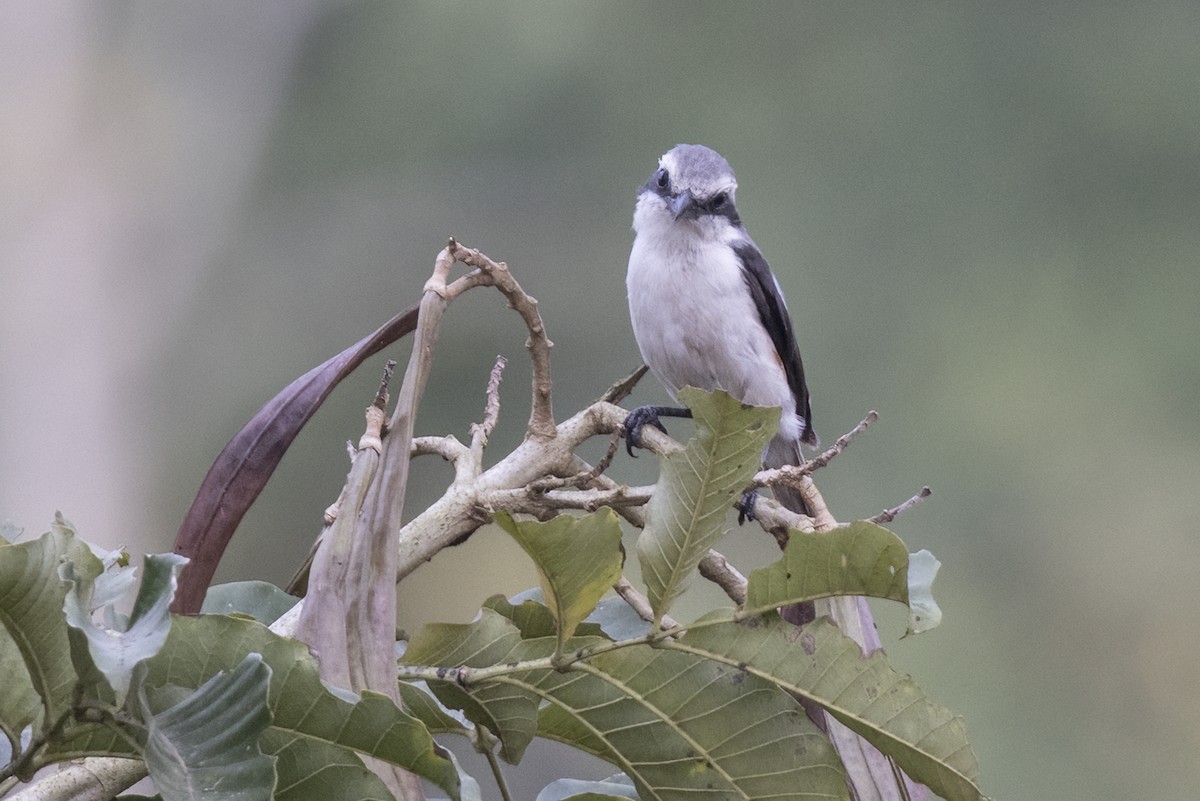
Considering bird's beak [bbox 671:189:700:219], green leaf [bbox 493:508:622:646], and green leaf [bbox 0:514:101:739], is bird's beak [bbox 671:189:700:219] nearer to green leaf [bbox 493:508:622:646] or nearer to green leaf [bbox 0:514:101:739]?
green leaf [bbox 493:508:622:646]

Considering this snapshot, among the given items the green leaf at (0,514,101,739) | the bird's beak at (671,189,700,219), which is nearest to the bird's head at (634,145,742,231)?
the bird's beak at (671,189,700,219)

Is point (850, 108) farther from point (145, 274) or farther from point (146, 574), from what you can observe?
point (146, 574)

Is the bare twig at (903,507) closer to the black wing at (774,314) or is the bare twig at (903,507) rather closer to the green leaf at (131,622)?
the green leaf at (131,622)

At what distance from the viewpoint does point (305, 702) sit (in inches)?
20.6

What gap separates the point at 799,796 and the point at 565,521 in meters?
0.17

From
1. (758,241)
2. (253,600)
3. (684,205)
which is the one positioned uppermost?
(758,241)

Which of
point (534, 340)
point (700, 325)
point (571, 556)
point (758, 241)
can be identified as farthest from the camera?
point (758, 241)

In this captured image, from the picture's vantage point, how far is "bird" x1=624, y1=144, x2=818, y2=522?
1.90 meters

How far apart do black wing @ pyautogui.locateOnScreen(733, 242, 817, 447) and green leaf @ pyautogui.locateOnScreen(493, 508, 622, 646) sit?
142 cm

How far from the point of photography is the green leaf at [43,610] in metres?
0.48

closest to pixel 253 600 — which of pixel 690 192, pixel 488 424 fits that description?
pixel 488 424

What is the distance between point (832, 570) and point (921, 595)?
7cm

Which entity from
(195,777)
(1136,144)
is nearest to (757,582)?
(195,777)

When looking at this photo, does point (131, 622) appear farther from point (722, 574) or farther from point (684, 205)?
point (684, 205)
